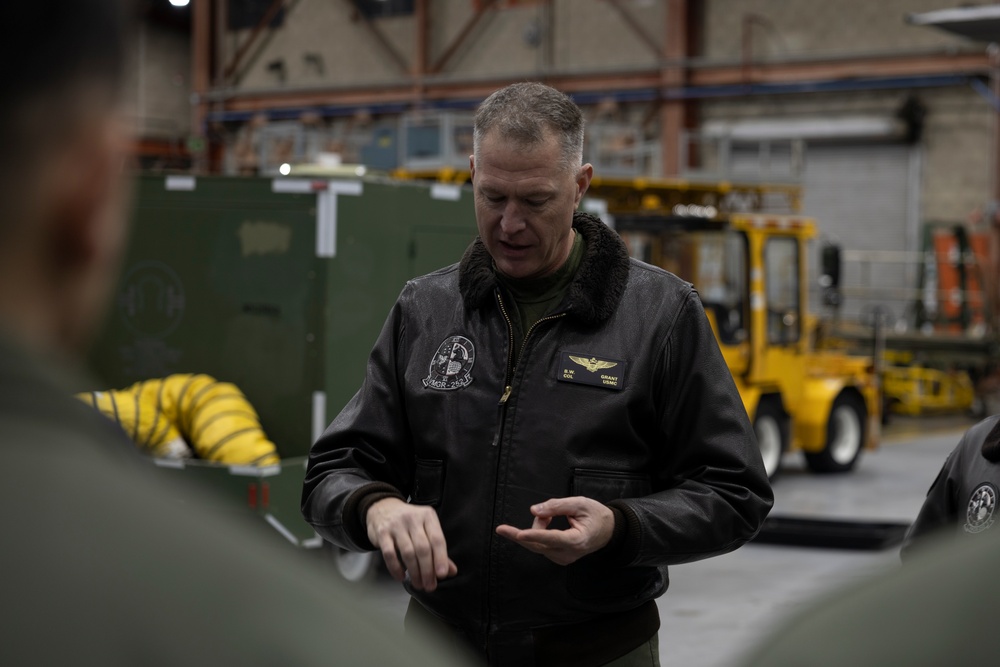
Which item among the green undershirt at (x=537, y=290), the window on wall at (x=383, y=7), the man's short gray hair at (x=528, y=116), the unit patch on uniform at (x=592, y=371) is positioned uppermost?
the window on wall at (x=383, y=7)

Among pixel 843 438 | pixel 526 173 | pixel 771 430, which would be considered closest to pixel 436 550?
pixel 526 173

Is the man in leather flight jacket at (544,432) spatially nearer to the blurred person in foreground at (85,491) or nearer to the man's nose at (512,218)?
the man's nose at (512,218)

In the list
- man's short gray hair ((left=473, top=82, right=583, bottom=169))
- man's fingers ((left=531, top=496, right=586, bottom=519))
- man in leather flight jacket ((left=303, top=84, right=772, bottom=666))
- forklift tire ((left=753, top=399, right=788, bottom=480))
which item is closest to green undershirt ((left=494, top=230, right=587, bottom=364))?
man in leather flight jacket ((left=303, top=84, right=772, bottom=666))

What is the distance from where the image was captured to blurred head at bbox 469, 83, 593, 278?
2.21 m

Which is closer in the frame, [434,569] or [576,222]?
[434,569]

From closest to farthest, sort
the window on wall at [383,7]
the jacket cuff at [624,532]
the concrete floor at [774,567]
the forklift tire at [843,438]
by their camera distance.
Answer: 1. the jacket cuff at [624,532]
2. the concrete floor at [774,567]
3. the forklift tire at [843,438]
4. the window on wall at [383,7]

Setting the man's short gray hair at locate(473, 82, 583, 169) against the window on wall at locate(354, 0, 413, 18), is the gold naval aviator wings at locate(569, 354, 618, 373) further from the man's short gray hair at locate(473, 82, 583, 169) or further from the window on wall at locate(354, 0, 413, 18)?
the window on wall at locate(354, 0, 413, 18)

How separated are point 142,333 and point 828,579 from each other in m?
7.16

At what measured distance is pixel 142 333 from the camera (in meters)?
7.46

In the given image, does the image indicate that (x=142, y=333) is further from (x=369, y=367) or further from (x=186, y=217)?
(x=369, y=367)

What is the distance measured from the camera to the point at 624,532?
2.04m

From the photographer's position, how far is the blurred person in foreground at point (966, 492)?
230cm

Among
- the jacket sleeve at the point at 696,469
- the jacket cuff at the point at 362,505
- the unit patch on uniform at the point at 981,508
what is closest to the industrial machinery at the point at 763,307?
the unit patch on uniform at the point at 981,508

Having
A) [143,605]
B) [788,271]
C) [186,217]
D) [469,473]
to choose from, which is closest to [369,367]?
[469,473]
